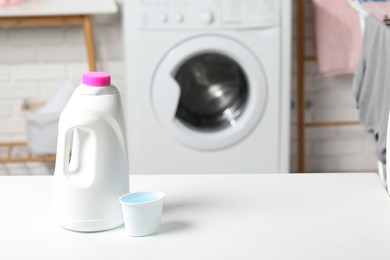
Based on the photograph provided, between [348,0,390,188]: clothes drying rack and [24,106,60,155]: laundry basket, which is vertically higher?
[348,0,390,188]: clothes drying rack

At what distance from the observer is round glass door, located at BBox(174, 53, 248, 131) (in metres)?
3.21

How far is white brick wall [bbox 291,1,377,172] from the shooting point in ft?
11.9

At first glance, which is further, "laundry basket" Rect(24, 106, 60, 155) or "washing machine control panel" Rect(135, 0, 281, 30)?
"laundry basket" Rect(24, 106, 60, 155)

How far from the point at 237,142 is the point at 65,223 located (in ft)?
6.48

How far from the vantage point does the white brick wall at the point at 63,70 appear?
3.54 metres

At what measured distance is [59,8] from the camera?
127 inches

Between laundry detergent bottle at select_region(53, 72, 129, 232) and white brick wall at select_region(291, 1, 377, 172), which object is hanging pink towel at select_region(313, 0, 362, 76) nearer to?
white brick wall at select_region(291, 1, 377, 172)

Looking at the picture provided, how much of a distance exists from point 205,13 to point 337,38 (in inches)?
26.1

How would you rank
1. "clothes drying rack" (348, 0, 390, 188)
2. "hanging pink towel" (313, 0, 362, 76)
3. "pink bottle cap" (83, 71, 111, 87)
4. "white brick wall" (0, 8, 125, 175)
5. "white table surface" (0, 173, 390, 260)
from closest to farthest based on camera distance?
"white table surface" (0, 173, 390, 260), "pink bottle cap" (83, 71, 111, 87), "clothes drying rack" (348, 0, 390, 188), "hanging pink towel" (313, 0, 362, 76), "white brick wall" (0, 8, 125, 175)

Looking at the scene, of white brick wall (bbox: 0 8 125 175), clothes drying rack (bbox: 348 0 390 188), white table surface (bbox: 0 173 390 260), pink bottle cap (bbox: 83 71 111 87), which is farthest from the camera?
white brick wall (bbox: 0 8 125 175)

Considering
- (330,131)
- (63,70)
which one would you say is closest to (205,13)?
(63,70)

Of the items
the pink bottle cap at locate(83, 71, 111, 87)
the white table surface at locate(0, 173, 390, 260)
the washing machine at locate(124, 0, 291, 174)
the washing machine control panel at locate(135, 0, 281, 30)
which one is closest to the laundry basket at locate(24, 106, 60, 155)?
the washing machine at locate(124, 0, 291, 174)

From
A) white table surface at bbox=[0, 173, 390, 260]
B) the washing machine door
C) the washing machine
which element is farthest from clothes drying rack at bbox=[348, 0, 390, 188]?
white table surface at bbox=[0, 173, 390, 260]

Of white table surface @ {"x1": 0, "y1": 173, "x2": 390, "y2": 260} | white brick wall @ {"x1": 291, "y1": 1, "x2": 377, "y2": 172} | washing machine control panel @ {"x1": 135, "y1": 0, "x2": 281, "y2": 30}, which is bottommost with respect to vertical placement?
white brick wall @ {"x1": 291, "y1": 1, "x2": 377, "y2": 172}
